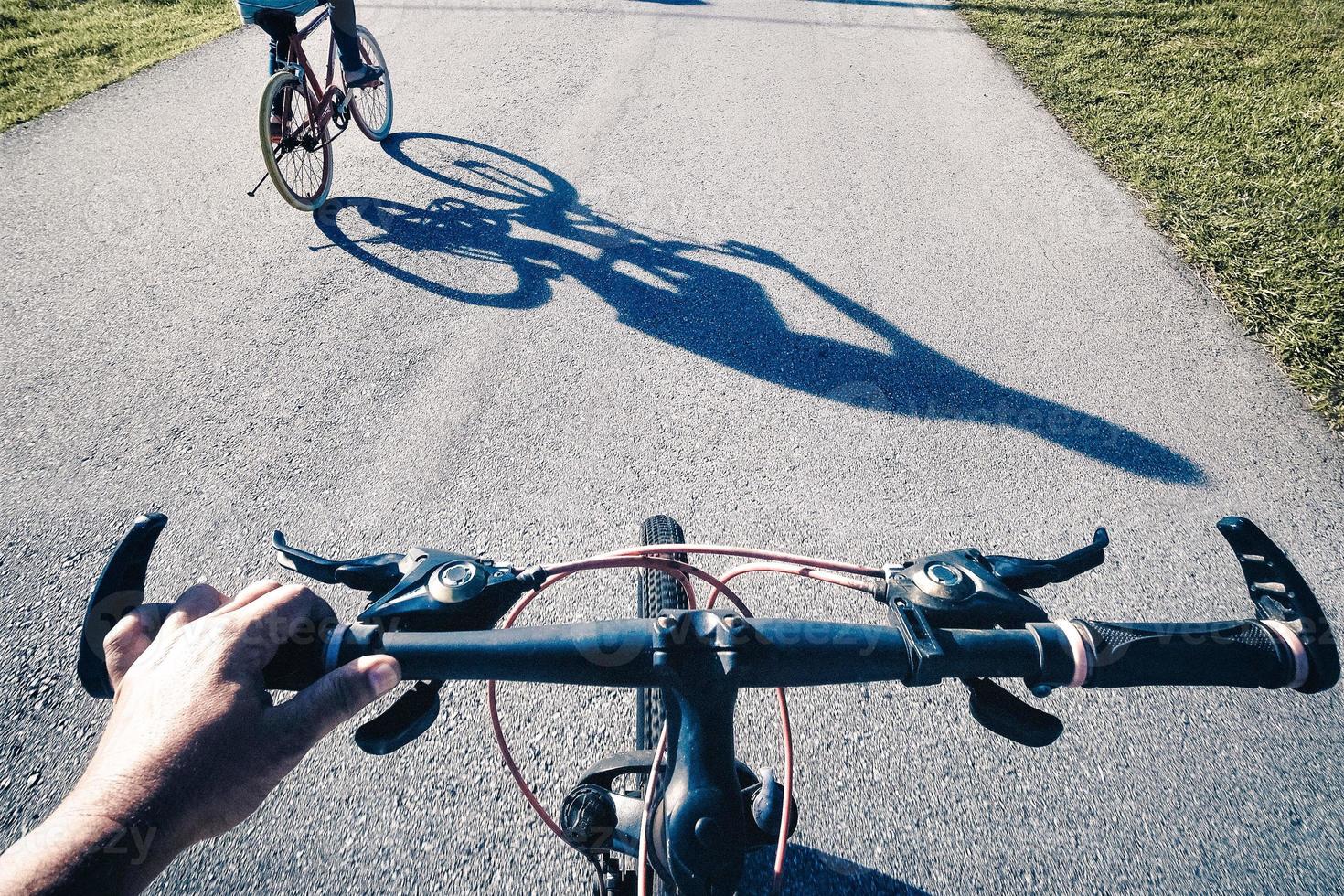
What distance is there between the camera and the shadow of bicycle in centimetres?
182

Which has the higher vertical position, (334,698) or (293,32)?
(293,32)

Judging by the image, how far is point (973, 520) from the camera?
283 cm

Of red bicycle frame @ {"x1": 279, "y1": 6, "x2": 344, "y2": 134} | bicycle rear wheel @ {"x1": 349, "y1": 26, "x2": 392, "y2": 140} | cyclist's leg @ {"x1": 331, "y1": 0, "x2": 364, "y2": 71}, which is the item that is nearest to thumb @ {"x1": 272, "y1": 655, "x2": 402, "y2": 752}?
red bicycle frame @ {"x1": 279, "y1": 6, "x2": 344, "y2": 134}

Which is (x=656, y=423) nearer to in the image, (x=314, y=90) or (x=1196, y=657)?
(x=1196, y=657)

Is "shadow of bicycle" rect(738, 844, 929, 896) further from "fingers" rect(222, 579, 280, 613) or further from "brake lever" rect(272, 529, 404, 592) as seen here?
"fingers" rect(222, 579, 280, 613)

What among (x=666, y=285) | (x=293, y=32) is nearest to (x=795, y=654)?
(x=666, y=285)

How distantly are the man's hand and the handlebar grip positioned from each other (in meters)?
0.96

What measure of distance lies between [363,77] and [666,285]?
106 inches

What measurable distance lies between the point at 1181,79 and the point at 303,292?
780 cm

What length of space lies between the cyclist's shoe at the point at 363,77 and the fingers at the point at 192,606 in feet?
15.6

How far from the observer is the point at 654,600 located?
169cm

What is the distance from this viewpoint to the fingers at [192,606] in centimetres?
96

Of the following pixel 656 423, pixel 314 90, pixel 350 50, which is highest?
pixel 350 50

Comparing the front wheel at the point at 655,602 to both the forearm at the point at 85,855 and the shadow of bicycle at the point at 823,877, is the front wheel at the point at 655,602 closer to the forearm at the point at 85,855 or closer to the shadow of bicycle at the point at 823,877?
the shadow of bicycle at the point at 823,877
